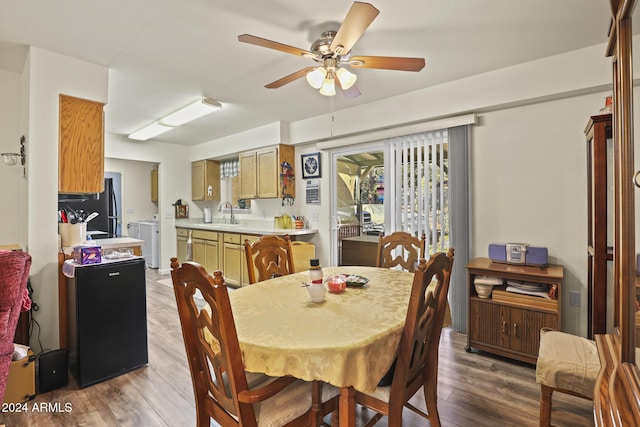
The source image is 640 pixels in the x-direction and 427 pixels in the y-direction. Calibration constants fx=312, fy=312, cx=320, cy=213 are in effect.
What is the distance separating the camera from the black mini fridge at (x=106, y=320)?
2150 mm

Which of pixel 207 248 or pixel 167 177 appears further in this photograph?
pixel 167 177

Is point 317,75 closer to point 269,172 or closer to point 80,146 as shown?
point 80,146

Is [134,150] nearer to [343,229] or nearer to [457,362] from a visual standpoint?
[343,229]

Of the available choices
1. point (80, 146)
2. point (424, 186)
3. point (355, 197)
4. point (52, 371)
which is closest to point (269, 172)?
point (355, 197)

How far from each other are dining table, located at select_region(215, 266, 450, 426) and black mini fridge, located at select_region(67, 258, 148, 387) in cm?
122

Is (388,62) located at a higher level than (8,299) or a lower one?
higher

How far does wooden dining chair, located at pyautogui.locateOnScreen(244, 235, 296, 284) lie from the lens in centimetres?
225

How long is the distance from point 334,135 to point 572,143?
2371mm

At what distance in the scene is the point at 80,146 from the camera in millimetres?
2520

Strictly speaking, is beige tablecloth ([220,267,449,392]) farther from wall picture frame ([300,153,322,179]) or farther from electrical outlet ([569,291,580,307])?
wall picture frame ([300,153,322,179])

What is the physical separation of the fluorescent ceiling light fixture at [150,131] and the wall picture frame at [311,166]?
189cm

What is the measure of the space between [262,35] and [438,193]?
7.25 ft

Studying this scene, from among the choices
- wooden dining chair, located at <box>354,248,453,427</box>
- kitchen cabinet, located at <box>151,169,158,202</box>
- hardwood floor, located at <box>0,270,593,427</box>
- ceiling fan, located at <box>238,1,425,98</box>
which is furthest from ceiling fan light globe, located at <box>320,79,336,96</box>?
kitchen cabinet, located at <box>151,169,158,202</box>

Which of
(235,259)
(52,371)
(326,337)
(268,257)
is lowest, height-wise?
(52,371)
